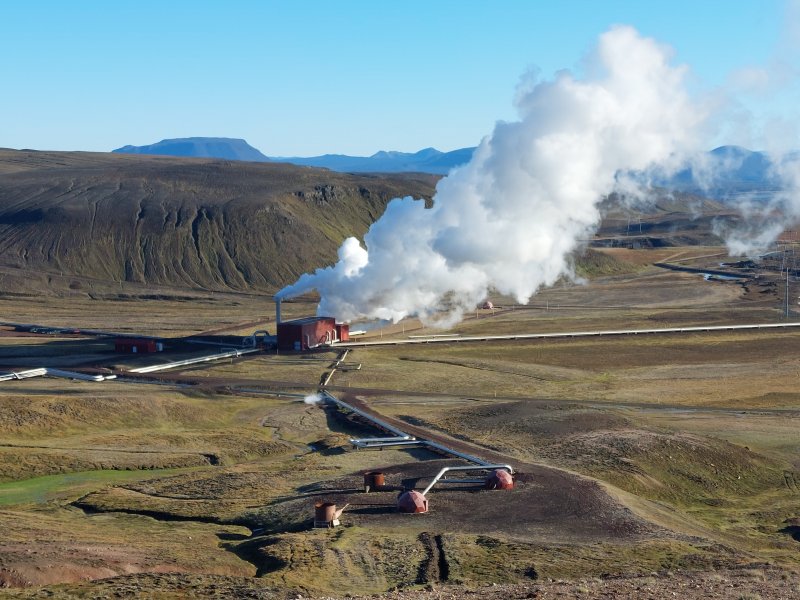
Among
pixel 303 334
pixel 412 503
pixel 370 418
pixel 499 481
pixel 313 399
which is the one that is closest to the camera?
pixel 412 503

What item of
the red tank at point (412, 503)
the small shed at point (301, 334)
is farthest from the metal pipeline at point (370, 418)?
the small shed at point (301, 334)

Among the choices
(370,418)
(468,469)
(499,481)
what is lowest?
(370,418)

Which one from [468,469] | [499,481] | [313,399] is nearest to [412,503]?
[499,481]

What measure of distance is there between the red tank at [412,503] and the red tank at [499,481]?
5156 millimetres

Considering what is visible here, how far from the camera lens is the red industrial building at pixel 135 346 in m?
119

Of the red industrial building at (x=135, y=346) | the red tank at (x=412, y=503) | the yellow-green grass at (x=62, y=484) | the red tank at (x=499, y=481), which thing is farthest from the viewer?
the red industrial building at (x=135, y=346)

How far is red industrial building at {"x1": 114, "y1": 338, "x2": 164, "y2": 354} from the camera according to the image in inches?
4680

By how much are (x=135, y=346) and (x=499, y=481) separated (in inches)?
2684

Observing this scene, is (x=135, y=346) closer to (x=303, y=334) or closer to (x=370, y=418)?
(x=303, y=334)

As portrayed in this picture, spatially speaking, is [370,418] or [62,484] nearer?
[62,484]

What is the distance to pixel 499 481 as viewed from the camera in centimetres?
5947

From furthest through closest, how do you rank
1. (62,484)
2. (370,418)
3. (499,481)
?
(370,418)
(62,484)
(499,481)

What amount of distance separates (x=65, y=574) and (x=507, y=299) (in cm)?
14003

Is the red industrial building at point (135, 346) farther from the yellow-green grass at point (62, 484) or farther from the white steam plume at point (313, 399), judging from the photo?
the yellow-green grass at point (62, 484)
